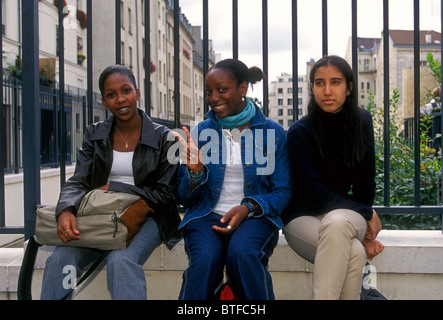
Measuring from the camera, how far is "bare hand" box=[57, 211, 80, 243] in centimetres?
233

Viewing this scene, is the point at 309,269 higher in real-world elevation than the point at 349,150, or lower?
lower

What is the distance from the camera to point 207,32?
2795 mm

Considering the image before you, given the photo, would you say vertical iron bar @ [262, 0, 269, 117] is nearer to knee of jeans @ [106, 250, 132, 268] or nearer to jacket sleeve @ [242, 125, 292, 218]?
jacket sleeve @ [242, 125, 292, 218]

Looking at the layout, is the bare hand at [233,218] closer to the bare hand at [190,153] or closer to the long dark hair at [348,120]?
the bare hand at [190,153]

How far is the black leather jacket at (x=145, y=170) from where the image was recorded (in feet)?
8.42

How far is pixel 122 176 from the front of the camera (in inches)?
107

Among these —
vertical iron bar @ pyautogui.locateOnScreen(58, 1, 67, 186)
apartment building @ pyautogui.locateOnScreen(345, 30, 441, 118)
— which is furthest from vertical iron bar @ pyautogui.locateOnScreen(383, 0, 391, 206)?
apartment building @ pyautogui.locateOnScreen(345, 30, 441, 118)

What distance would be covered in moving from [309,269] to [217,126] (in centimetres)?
97

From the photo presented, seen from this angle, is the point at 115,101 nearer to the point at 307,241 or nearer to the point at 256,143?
the point at 256,143

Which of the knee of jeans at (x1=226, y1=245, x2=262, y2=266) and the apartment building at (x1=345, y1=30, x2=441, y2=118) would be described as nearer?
the knee of jeans at (x1=226, y1=245, x2=262, y2=266)

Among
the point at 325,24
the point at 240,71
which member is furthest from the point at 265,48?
the point at 325,24

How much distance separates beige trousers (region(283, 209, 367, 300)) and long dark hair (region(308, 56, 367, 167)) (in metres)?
0.36

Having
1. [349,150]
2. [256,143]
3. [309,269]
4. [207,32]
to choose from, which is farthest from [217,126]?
[309,269]

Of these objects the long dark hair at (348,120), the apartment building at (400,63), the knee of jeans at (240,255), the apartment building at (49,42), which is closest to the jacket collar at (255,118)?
the long dark hair at (348,120)
